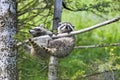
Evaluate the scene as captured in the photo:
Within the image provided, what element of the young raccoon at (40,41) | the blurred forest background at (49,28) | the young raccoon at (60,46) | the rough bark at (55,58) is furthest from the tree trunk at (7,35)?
the rough bark at (55,58)

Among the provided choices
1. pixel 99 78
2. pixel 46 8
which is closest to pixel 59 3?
pixel 46 8

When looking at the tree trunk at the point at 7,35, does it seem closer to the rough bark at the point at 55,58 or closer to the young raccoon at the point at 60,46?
the young raccoon at the point at 60,46

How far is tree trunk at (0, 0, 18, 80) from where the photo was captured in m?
5.81

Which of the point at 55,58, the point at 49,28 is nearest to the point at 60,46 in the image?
the point at 55,58

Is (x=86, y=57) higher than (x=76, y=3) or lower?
lower

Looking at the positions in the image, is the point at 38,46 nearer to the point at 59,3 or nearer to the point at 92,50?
the point at 59,3

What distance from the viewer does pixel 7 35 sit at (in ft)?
19.1

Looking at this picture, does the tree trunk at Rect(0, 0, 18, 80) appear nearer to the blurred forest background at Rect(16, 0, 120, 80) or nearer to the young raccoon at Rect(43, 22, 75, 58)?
the young raccoon at Rect(43, 22, 75, 58)

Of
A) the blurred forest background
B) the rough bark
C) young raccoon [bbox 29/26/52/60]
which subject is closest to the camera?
young raccoon [bbox 29/26/52/60]

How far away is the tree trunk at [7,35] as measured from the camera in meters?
5.81

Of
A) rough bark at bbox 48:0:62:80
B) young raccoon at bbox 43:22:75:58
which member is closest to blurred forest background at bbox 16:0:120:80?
rough bark at bbox 48:0:62:80

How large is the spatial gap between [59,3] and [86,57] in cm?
408

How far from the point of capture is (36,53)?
6336 mm

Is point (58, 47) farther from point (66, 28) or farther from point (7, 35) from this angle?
point (7, 35)
